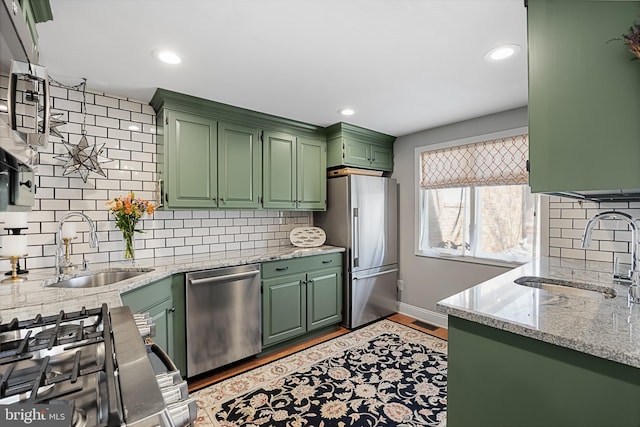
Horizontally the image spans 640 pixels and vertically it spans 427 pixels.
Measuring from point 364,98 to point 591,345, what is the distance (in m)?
2.22

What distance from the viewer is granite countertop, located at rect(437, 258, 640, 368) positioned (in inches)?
37.9

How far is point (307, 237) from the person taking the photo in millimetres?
3498

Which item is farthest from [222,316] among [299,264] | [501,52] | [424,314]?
[501,52]

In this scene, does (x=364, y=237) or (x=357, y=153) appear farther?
(x=357, y=153)

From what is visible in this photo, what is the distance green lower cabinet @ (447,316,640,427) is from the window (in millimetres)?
2028

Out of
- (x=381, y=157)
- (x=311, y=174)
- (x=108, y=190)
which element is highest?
(x=381, y=157)

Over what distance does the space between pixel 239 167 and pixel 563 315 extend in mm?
2570

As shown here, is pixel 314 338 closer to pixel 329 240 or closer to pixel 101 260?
pixel 329 240

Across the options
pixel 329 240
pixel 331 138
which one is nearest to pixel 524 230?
pixel 329 240

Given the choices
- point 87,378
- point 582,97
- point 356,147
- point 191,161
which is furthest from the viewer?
point 356,147

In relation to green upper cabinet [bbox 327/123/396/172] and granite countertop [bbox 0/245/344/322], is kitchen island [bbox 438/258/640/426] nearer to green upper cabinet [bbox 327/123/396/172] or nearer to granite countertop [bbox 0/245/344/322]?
granite countertop [bbox 0/245/344/322]

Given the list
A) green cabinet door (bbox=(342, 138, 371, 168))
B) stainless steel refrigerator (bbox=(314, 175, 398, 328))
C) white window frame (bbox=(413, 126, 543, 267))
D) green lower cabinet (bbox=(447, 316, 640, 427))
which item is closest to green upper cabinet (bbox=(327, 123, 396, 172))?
green cabinet door (bbox=(342, 138, 371, 168))

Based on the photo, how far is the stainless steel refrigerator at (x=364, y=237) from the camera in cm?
333

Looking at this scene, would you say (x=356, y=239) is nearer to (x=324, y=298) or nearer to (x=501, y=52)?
(x=324, y=298)
